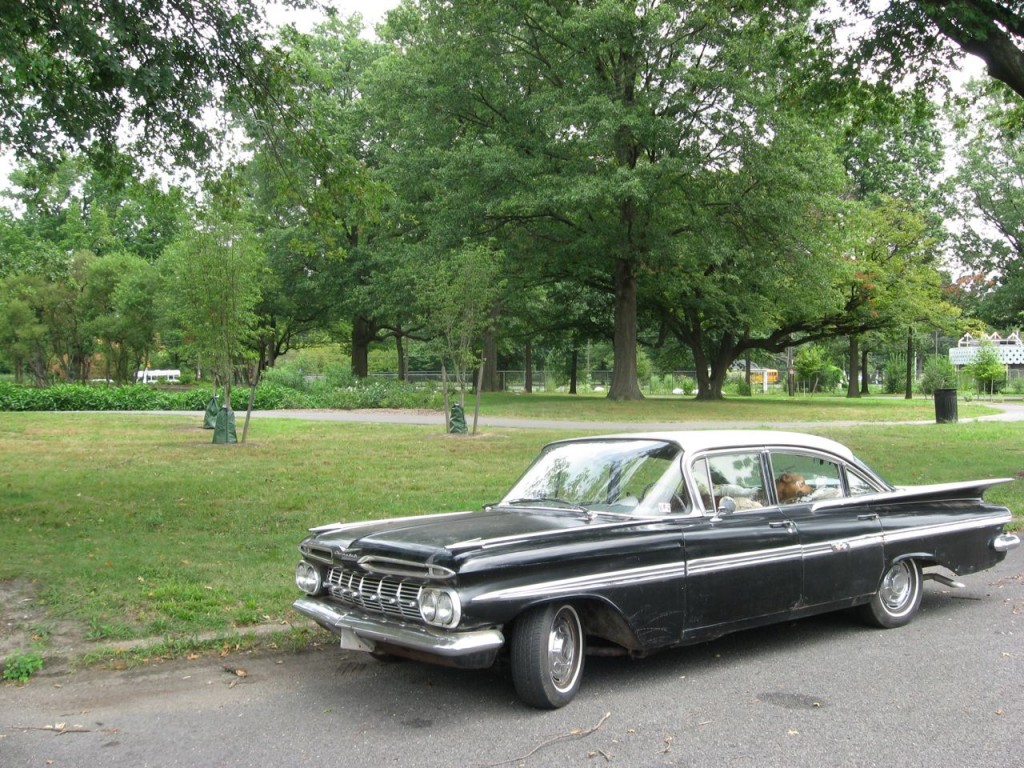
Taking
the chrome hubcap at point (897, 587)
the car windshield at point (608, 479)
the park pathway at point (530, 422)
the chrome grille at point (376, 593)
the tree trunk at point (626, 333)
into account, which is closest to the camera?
the chrome grille at point (376, 593)

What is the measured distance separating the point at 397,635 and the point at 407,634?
6 centimetres

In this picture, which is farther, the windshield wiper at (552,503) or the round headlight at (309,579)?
the windshield wiper at (552,503)

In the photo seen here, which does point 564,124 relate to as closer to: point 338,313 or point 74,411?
point 74,411

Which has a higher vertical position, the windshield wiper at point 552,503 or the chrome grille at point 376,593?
the windshield wiper at point 552,503

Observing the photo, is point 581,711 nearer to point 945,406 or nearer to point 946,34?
point 946,34

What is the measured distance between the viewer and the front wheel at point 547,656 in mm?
4344

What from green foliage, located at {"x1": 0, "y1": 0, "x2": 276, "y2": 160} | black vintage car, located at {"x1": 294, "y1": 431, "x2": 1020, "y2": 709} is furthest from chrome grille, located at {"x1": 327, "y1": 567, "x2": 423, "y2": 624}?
green foliage, located at {"x1": 0, "y1": 0, "x2": 276, "y2": 160}

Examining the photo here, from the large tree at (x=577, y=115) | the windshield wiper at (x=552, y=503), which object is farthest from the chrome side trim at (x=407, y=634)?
the large tree at (x=577, y=115)

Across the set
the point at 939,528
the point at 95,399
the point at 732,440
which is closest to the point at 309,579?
the point at 732,440

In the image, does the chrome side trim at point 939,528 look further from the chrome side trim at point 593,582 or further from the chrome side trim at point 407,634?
the chrome side trim at point 407,634

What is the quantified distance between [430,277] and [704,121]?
35.0ft

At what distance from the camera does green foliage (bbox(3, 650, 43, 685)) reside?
5070 millimetres

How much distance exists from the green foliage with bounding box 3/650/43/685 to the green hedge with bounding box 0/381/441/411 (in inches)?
996

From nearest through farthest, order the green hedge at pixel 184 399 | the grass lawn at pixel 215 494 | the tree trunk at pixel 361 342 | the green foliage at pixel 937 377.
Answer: the grass lawn at pixel 215 494 < the green hedge at pixel 184 399 < the tree trunk at pixel 361 342 < the green foliage at pixel 937 377
